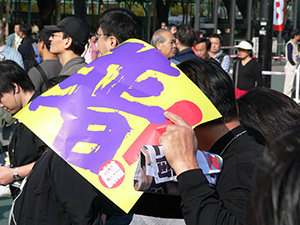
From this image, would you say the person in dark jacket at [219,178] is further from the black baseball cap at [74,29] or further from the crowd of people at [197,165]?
the black baseball cap at [74,29]

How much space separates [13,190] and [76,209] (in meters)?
1.16

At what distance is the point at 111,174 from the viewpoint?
1.44m

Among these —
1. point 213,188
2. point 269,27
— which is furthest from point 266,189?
point 269,27

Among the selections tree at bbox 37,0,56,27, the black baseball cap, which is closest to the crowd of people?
the black baseball cap

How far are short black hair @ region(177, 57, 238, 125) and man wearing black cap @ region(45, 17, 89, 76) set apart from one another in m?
2.00

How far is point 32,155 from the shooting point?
2.71 metres

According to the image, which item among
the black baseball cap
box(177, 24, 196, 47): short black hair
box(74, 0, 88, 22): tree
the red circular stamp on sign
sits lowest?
the red circular stamp on sign

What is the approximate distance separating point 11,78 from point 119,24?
90 cm

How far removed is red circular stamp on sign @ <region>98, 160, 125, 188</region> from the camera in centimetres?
142

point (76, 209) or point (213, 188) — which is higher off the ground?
point (213, 188)

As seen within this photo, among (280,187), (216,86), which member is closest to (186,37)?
(216,86)

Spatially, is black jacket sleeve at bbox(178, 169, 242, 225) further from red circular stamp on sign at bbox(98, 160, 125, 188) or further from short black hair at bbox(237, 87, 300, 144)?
short black hair at bbox(237, 87, 300, 144)

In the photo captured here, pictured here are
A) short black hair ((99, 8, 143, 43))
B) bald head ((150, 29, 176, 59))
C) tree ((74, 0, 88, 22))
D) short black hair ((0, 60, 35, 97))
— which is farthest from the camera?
tree ((74, 0, 88, 22))

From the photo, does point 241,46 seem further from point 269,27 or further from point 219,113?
point 219,113
